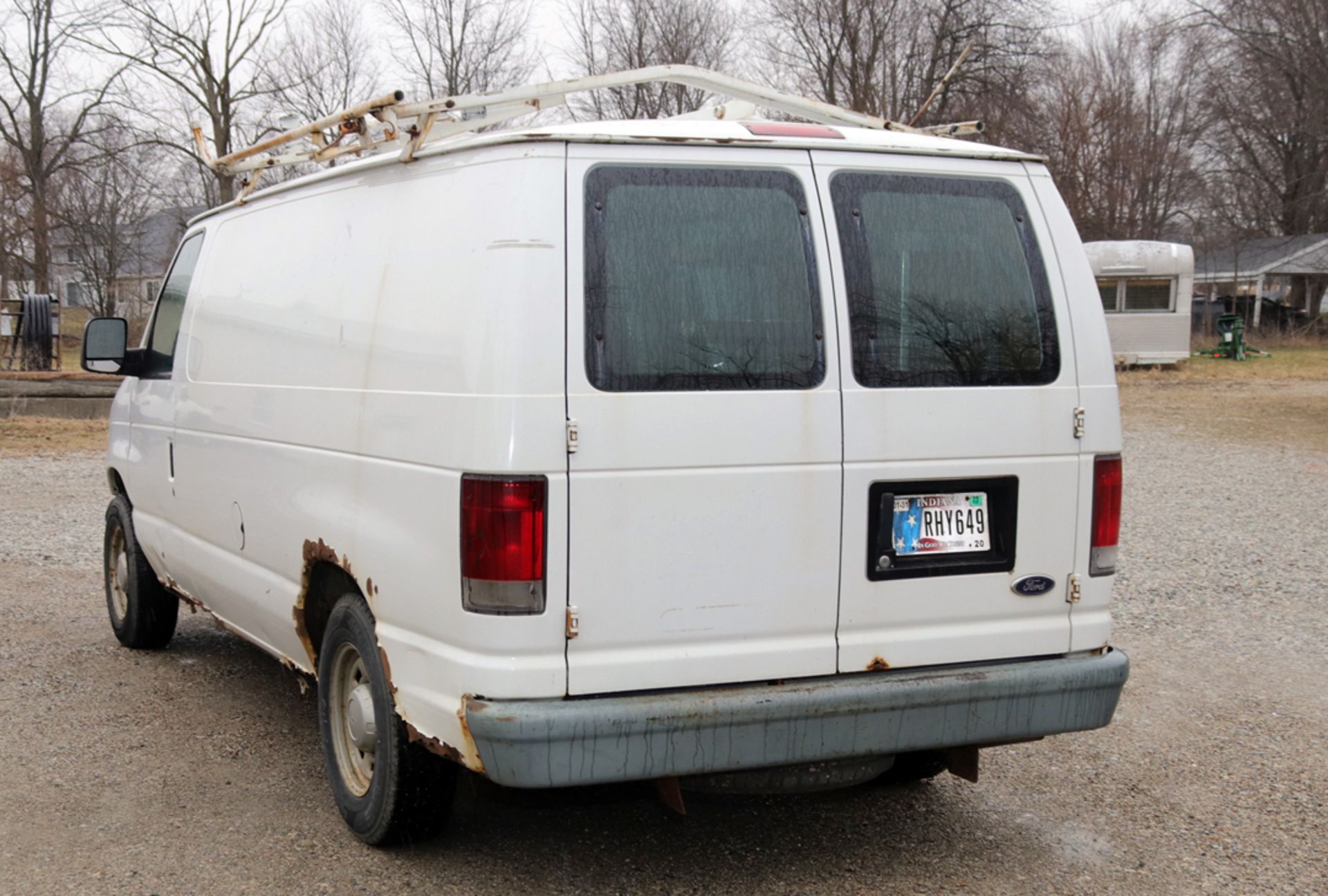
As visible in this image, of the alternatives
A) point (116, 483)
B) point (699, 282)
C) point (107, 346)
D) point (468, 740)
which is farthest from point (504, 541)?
point (116, 483)

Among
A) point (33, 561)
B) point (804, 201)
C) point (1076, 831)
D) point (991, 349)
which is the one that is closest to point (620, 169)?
point (804, 201)

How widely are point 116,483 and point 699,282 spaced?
421cm

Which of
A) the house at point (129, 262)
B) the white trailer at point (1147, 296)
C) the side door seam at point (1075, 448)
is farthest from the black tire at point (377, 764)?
the house at point (129, 262)

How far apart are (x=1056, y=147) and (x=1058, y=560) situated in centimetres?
4538

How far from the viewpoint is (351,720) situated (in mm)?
4086

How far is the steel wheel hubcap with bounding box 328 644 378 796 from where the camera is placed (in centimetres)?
404

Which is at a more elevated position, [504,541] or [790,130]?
[790,130]

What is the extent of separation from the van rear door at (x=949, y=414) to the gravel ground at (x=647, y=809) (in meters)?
0.79

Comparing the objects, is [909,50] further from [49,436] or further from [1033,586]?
[1033,586]

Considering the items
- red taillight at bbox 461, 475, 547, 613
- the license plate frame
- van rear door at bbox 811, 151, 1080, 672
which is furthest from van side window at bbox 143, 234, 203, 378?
the license plate frame

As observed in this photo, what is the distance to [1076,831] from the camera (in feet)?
14.3

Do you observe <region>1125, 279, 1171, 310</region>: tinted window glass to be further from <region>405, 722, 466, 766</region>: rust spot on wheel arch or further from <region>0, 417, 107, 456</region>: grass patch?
<region>405, 722, 466, 766</region>: rust spot on wheel arch

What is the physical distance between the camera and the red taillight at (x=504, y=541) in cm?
332

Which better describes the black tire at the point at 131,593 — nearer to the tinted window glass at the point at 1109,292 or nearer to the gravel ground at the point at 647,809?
the gravel ground at the point at 647,809
